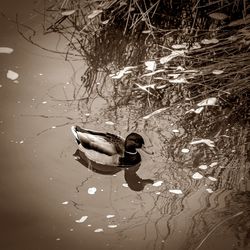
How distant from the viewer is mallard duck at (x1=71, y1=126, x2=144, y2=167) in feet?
11.5

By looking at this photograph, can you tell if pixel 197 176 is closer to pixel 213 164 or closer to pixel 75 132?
pixel 213 164

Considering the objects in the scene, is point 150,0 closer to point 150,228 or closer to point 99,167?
point 99,167

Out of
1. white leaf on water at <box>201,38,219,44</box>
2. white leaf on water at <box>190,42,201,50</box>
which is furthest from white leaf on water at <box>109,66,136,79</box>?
white leaf on water at <box>201,38,219,44</box>

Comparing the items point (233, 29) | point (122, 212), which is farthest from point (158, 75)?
point (122, 212)

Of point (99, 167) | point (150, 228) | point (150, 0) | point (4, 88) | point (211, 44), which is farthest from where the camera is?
point (150, 0)

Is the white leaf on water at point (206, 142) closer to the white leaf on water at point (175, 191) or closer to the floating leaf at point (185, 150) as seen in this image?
the floating leaf at point (185, 150)

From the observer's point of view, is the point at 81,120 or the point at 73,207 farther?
the point at 81,120

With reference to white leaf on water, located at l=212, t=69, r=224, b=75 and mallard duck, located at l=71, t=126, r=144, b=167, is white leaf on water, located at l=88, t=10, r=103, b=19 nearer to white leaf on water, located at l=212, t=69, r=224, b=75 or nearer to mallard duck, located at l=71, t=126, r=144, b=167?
white leaf on water, located at l=212, t=69, r=224, b=75

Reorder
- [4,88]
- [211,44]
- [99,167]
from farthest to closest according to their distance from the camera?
[211,44], [4,88], [99,167]

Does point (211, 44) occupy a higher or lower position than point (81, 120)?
higher

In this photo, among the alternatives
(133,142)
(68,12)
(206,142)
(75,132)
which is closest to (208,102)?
(206,142)

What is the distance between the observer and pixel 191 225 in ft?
10.1

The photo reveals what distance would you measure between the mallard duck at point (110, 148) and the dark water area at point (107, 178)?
0.20 feet

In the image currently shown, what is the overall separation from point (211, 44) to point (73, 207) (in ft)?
7.00
